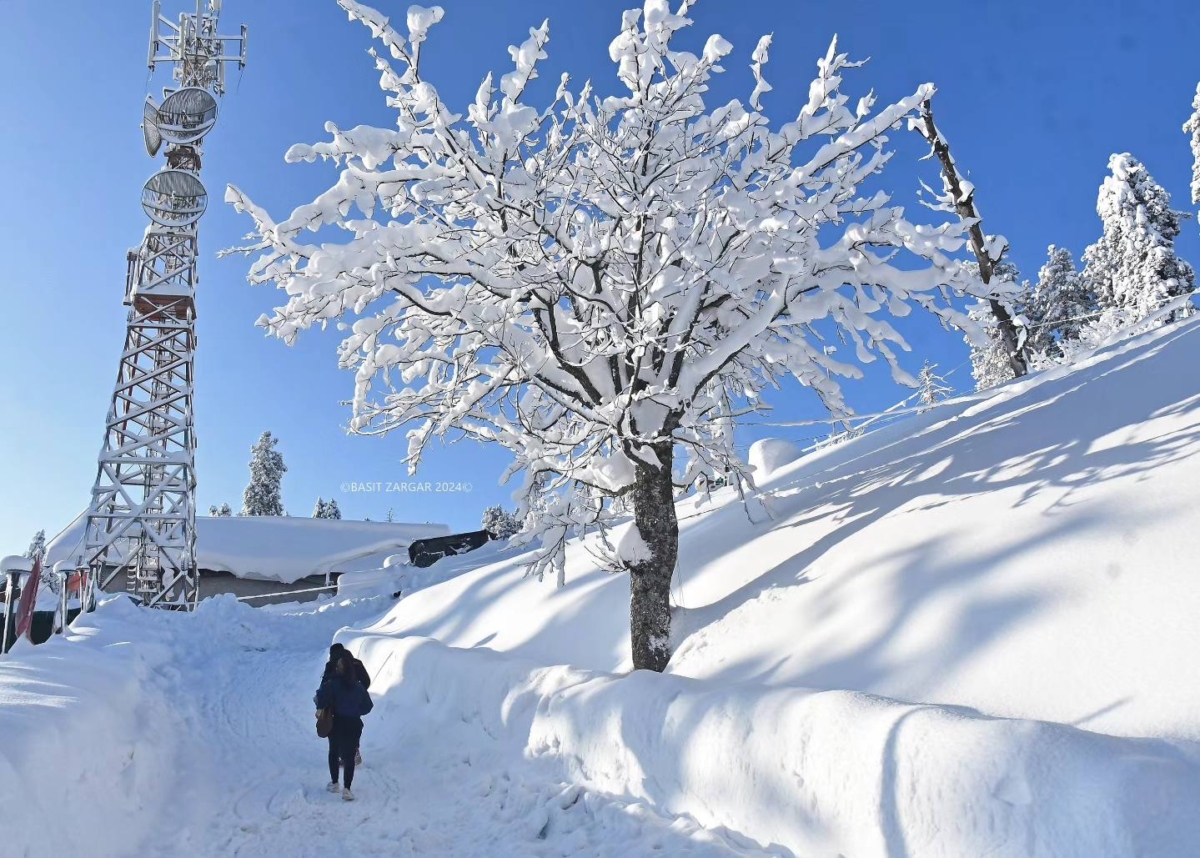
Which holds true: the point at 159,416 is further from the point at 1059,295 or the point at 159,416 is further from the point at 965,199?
the point at 1059,295

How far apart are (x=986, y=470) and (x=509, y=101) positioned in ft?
19.2

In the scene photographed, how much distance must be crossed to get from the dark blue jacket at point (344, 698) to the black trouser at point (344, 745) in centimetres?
8

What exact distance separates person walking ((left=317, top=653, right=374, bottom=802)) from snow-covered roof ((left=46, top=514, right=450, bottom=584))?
38.6m

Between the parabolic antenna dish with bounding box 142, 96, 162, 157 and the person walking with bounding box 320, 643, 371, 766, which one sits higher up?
the parabolic antenna dish with bounding box 142, 96, 162, 157

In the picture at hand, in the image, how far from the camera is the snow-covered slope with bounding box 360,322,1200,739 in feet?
13.6

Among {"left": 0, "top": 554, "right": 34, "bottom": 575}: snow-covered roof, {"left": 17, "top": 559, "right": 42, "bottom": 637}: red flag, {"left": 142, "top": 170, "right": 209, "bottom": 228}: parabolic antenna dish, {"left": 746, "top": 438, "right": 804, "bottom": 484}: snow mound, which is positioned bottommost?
{"left": 17, "top": 559, "right": 42, "bottom": 637}: red flag

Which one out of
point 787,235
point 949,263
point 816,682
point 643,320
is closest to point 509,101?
point 643,320

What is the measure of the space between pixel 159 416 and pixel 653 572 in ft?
95.0

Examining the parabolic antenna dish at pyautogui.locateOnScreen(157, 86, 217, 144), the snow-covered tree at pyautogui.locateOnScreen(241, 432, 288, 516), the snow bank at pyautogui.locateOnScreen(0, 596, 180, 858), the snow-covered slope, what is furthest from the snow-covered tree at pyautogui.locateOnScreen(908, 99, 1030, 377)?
the snow-covered tree at pyautogui.locateOnScreen(241, 432, 288, 516)

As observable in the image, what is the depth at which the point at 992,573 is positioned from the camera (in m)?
5.22

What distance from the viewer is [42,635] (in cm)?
1164

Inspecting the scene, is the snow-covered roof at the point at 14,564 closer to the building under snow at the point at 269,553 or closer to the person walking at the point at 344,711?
the person walking at the point at 344,711

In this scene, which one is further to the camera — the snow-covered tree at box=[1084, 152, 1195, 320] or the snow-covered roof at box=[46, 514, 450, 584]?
the snow-covered roof at box=[46, 514, 450, 584]

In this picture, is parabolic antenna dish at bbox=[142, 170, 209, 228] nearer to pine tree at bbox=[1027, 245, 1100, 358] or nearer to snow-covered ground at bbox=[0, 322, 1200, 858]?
snow-covered ground at bbox=[0, 322, 1200, 858]
